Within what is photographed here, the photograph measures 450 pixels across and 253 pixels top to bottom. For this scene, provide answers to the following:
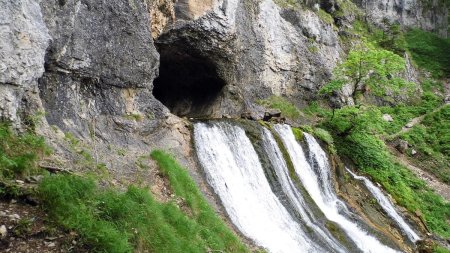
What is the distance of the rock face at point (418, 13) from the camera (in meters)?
45.3

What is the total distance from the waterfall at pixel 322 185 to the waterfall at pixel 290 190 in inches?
35.8

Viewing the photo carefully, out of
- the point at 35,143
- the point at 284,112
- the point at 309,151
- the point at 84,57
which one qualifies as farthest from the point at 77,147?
the point at 284,112

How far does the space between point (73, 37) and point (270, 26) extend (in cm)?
1627

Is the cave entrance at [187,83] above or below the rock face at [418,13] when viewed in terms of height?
below

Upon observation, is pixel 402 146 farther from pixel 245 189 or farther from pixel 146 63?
pixel 146 63

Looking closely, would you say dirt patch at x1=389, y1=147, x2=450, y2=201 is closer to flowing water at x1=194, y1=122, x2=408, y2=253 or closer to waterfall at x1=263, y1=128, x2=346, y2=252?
flowing water at x1=194, y1=122, x2=408, y2=253

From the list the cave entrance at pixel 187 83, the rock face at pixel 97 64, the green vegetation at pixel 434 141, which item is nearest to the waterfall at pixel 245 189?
the rock face at pixel 97 64

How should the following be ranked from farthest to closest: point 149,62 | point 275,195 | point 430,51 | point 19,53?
Result: point 430,51, point 149,62, point 275,195, point 19,53

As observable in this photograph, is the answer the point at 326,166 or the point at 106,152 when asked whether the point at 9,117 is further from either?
the point at 326,166

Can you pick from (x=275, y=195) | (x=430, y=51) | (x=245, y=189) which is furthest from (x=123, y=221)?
(x=430, y=51)

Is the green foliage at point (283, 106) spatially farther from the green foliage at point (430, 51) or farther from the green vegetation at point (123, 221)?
the green foliage at point (430, 51)

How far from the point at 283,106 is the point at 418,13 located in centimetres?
3179

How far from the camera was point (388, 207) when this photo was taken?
18875 mm

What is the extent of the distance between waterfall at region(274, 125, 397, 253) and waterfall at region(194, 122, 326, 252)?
2634 millimetres
